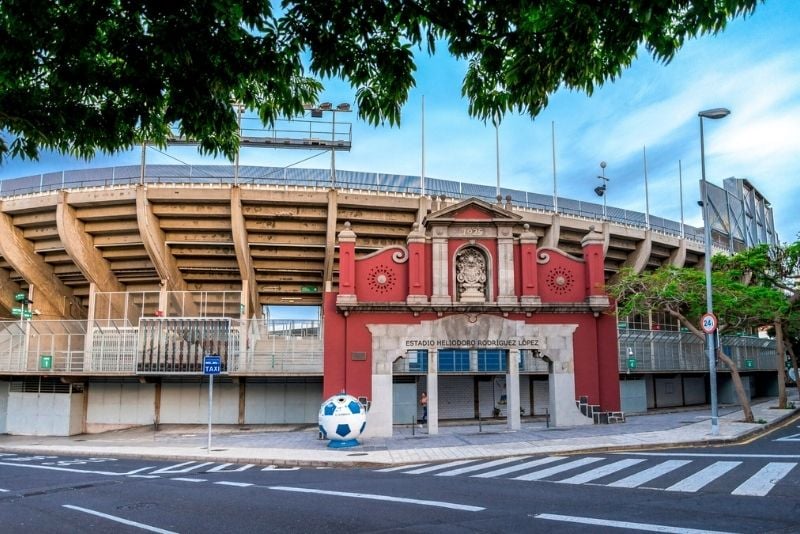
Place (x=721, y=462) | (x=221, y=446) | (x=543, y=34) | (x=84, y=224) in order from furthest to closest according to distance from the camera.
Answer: (x=84, y=224), (x=221, y=446), (x=721, y=462), (x=543, y=34)

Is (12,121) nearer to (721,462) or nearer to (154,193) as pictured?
(721,462)

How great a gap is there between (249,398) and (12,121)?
997 inches

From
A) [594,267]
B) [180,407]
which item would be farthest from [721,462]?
[180,407]

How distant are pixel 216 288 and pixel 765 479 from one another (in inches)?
1382

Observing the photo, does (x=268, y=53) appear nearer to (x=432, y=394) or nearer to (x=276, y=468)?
(x=276, y=468)

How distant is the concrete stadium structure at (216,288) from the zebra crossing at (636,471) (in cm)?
1168

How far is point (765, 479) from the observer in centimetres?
1289

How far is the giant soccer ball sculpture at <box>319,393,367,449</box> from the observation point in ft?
68.5

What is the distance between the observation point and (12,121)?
20.8 ft

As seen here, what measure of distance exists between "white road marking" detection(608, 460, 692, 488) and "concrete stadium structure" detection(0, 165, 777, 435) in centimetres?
1312

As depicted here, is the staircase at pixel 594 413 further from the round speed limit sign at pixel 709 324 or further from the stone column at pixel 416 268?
the stone column at pixel 416 268

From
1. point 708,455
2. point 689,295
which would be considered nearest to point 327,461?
point 708,455

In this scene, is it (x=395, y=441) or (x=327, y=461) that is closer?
(x=327, y=461)

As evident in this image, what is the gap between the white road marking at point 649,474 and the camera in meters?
12.6
